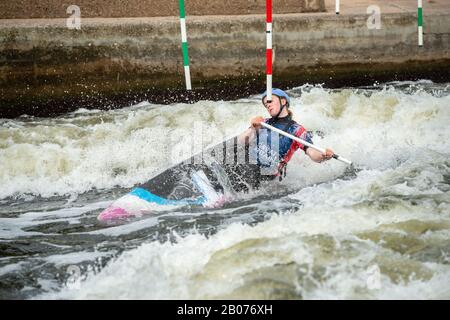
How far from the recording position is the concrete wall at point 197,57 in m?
9.55

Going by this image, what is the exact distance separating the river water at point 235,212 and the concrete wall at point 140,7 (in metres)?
1.70

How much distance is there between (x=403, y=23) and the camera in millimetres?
10367

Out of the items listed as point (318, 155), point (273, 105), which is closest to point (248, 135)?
point (273, 105)

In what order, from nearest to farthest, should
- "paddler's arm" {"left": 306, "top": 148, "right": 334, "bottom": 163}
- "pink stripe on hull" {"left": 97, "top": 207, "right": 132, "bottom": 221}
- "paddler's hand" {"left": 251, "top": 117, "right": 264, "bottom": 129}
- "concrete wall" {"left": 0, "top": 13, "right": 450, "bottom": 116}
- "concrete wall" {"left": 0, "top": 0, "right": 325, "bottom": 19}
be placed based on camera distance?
"pink stripe on hull" {"left": 97, "top": 207, "right": 132, "bottom": 221}
"paddler's arm" {"left": 306, "top": 148, "right": 334, "bottom": 163}
"paddler's hand" {"left": 251, "top": 117, "right": 264, "bottom": 129}
"concrete wall" {"left": 0, "top": 13, "right": 450, "bottom": 116}
"concrete wall" {"left": 0, "top": 0, "right": 325, "bottom": 19}

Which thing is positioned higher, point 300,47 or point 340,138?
point 300,47

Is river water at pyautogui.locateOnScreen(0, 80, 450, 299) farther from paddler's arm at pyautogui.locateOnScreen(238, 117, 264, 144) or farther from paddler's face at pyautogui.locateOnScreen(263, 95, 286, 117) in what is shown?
paddler's face at pyautogui.locateOnScreen(263, 95, 286, 117)

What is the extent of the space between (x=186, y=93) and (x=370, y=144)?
3.20 m

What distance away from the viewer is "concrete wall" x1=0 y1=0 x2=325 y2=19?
33.9ft

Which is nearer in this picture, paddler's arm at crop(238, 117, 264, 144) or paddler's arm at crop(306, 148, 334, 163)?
paddler's arm at crop(306, 148, 334, 163)

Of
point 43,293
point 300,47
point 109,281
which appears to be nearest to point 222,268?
point 109,281

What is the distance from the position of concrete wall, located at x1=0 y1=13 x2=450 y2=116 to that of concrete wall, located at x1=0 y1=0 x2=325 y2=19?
0.42 metres

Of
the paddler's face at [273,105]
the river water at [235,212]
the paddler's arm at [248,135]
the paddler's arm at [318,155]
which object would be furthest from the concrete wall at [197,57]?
the paddler's arm at [318,155]

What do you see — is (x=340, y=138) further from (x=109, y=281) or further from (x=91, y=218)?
(x=109, y=281)

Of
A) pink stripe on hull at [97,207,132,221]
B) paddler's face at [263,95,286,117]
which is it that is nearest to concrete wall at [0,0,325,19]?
paddler's face at [263,95,286,117]
